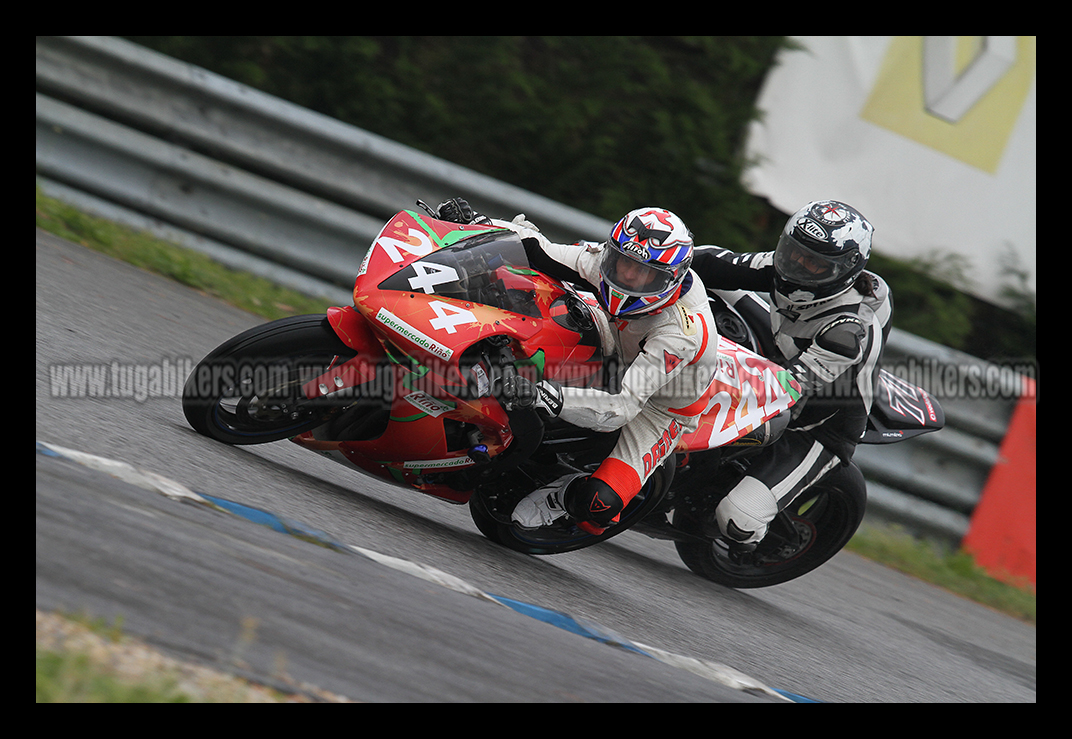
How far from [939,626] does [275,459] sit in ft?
12.8

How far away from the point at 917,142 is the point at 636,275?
15.7ft

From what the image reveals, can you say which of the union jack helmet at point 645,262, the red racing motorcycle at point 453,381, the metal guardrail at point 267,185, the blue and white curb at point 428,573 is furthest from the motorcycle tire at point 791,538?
the metal guardrail at point 267,185

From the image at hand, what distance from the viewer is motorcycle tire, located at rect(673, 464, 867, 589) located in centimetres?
539

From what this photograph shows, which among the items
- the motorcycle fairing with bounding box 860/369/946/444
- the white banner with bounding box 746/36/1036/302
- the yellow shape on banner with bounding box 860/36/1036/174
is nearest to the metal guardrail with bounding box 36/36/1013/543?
the white banner with bounding box 746/36/1036/302

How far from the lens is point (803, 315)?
532 centimetres

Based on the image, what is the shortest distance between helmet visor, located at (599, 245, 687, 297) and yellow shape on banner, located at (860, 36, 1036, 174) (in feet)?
15.2

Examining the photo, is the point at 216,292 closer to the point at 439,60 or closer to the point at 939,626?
the point at 439,60

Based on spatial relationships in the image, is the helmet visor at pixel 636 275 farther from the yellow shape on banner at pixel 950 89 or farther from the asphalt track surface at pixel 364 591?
the yellow shape on banner at pixel 950 89

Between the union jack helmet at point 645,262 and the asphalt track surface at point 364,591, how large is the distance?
115 cm

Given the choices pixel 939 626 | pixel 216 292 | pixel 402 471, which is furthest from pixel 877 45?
pixel 402 471

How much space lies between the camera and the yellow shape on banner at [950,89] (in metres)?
7.89

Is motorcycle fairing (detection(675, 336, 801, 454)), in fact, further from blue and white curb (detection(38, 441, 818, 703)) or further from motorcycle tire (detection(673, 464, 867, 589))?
blue and white curb (detection(38, 441, 818, 703))

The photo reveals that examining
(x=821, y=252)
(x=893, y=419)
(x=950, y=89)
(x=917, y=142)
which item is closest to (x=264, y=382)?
(x=821, y=252)

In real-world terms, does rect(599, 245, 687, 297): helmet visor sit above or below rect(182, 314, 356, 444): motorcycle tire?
above
